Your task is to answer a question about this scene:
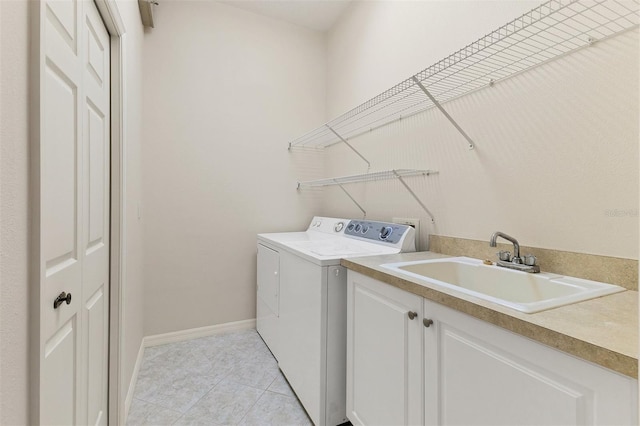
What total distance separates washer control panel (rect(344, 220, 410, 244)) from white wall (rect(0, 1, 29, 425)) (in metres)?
1.59

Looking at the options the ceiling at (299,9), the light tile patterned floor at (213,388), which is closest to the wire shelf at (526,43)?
the ceiling at (299,9)

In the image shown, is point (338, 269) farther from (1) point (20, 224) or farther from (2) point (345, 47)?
(2) point (345, 47)

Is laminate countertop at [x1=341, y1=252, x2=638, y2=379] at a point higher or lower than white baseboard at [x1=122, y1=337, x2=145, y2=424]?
higher

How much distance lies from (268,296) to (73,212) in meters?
1.51

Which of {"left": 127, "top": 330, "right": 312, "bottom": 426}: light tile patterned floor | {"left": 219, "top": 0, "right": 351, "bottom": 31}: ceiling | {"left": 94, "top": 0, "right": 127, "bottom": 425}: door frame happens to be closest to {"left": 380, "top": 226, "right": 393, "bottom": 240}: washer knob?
{"left": 127, "top": 330, "right": 312, "bottom": 426}: light tile patterned floor

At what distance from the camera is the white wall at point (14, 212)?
0.54 meters

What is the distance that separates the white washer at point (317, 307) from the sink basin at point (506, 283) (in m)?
0.30

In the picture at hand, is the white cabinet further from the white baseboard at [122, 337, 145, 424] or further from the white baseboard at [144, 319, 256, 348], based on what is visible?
the white baseboard at [144, 319, 256, 348]

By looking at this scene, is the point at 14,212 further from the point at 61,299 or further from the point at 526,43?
the point at 526,43

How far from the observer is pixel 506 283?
50.5 inches

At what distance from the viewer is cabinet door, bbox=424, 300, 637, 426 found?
1.98ft

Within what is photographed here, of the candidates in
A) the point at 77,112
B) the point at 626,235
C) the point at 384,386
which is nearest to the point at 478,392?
the point at 384,386

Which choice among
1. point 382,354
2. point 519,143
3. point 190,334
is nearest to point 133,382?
point 190,334

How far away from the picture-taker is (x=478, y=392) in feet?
2.78
